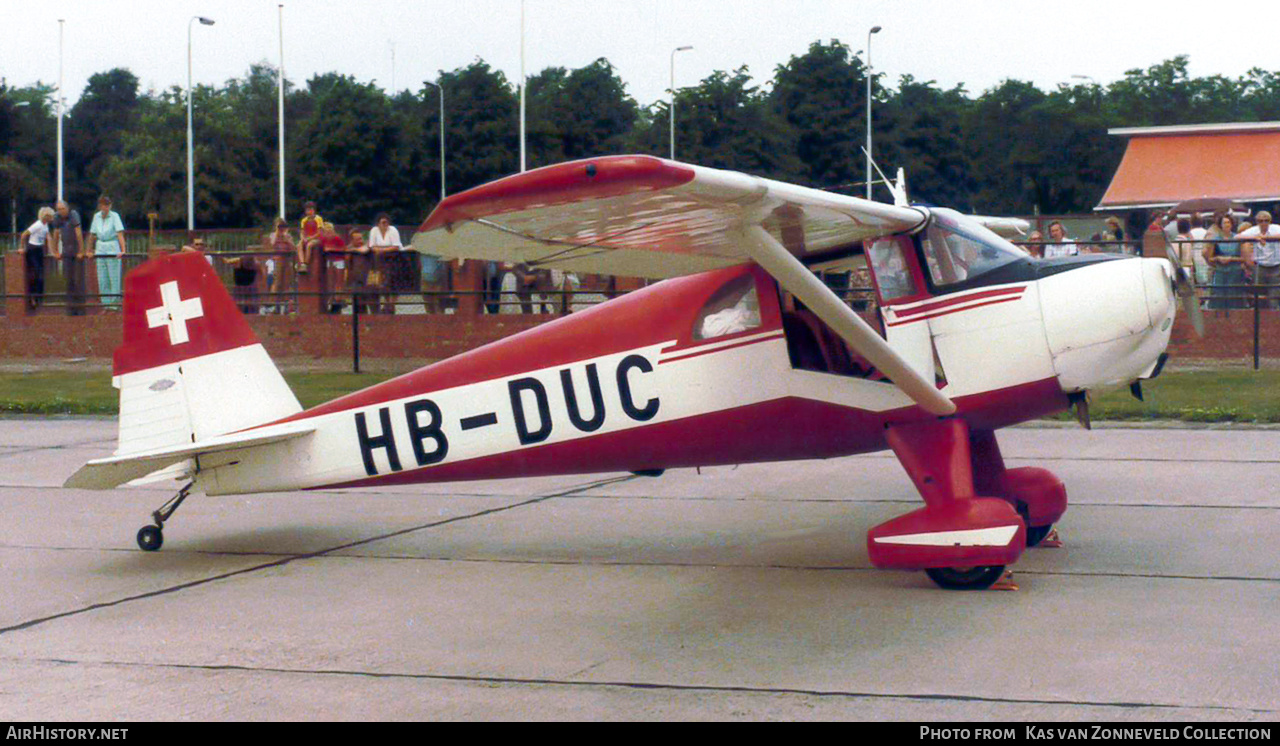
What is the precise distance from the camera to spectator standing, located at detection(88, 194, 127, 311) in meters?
24.0

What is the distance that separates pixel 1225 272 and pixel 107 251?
18.7 meters

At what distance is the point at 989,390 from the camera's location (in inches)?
288

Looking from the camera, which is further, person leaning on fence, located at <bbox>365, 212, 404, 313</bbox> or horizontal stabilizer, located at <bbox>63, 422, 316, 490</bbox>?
person leaning on fence, located at <bbox>365, 212, 404, 313</bbox>

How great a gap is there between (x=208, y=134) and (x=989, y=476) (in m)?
83.0

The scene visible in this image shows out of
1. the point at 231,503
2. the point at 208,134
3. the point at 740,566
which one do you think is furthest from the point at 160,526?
the point at 208,134

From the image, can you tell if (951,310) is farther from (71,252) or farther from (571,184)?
(71,252)

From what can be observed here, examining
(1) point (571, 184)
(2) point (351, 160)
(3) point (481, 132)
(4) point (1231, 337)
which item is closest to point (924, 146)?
(3) point (481, 132)

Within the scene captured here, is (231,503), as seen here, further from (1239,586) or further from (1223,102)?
(1223,102)

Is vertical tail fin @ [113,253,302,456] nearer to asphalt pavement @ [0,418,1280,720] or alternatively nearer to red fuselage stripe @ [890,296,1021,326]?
asphalt pavement @ [0,418,1280,720]

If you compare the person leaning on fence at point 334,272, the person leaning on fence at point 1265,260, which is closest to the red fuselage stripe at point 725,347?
the person leaning on fence at point 1265,260

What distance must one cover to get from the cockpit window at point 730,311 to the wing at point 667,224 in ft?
0.60

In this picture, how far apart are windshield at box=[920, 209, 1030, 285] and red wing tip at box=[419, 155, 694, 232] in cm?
228

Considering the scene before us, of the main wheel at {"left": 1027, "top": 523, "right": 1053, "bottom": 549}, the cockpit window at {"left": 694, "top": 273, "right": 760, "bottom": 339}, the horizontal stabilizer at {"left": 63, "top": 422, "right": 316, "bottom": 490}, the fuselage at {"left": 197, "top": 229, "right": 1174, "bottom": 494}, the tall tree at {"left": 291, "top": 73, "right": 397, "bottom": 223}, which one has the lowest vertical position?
the main wheel at {"left": 1027, "top": 523, "right": 1053, "bottom": 549}

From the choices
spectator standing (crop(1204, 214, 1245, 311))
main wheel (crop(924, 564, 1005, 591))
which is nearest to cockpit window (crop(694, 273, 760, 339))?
main wheel (crop(924, 564, 1005, 591))
